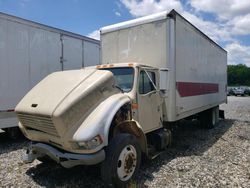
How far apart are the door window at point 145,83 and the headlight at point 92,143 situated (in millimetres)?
1702

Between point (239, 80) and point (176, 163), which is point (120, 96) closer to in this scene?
point (176, 163)

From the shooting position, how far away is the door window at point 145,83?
525 centimetres

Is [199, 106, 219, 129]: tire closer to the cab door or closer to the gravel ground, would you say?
the gravel ground

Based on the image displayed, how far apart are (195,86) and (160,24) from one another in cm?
271

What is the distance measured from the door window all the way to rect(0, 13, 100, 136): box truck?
384 cm

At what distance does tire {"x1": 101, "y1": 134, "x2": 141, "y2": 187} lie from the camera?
3.95m

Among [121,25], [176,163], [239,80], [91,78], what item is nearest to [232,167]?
[176,163]

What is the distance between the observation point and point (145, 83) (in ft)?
17.7

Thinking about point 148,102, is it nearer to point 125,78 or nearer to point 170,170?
point 125,78

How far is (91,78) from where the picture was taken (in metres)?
4.30

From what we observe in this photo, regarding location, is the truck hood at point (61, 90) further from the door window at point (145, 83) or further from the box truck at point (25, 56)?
the box truck at point (25, 56)

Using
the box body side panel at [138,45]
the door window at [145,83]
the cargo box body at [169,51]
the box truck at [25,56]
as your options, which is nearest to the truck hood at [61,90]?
the door window at [145,83]

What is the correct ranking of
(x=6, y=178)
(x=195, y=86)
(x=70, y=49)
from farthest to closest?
(x=70, y=49)
(x=195, y=86)
(x=6, y=178)

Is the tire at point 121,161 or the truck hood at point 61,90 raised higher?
the truck hood at point 61,90
